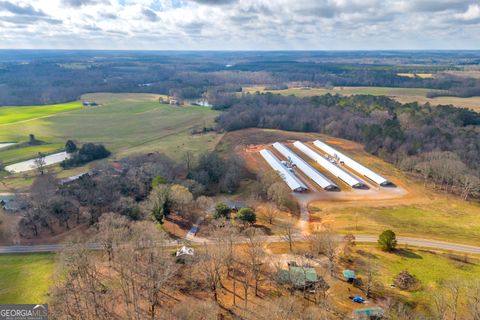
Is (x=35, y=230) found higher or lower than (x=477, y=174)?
lower

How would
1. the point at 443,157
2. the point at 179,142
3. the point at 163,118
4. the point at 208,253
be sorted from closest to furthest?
1. the point at 208,253
2. the point at 443,157
3. the point at 179,142
4. the point at 163,118

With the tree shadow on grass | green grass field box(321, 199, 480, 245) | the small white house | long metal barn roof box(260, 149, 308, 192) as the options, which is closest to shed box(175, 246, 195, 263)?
the small white house

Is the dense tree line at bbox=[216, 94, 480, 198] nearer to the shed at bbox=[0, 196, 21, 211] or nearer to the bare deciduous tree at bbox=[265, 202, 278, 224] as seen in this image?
the bare deciduous tree at bbox=[265, 202, 278, 224]

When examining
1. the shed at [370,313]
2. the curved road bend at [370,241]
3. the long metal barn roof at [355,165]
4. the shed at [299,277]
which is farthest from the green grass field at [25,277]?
the long metal barn roof at [355,165]

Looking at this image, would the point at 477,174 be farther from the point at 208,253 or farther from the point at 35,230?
the point at 35,230

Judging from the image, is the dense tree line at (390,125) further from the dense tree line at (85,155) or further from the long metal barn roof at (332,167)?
the dense tree line at (85,155)

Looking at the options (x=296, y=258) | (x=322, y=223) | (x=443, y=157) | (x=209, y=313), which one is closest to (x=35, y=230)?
(x=209, y=313)
